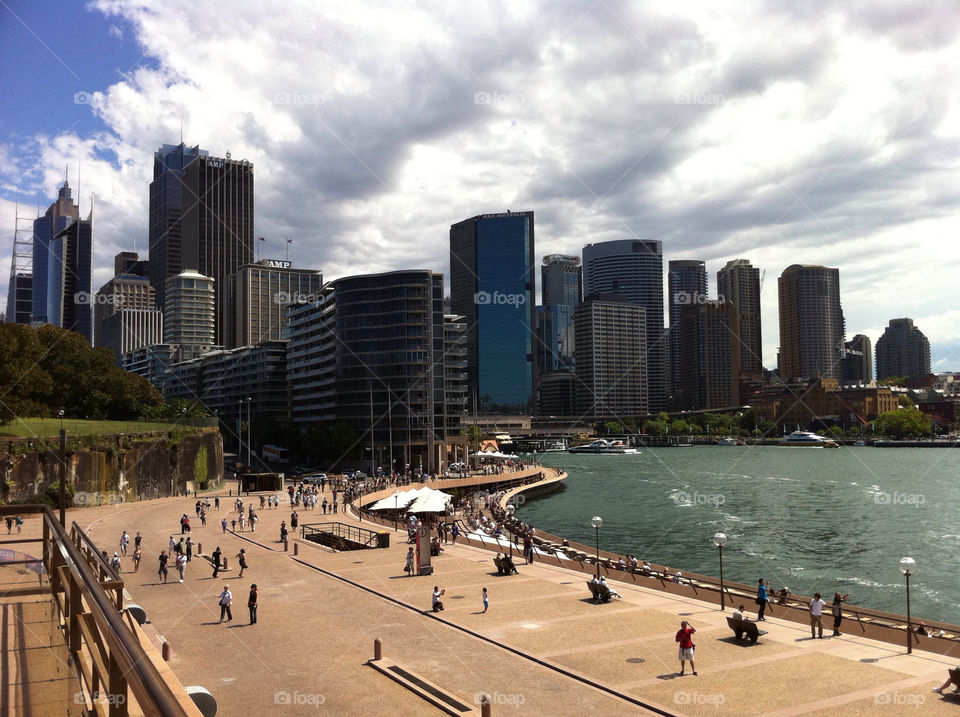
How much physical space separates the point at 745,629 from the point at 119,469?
2284 inches

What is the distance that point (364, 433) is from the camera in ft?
433

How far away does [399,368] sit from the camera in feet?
435

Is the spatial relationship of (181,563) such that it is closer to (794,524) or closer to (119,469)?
(119,469)

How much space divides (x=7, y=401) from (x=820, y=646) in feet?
228

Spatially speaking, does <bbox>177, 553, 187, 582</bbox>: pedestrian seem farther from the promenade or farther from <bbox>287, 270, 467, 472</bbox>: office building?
<bbox>287, 270, 467, 472</bbox>: office building

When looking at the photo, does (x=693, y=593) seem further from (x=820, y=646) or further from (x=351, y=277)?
(x=351, y=277)

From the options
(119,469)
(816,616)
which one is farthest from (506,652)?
(119,469)

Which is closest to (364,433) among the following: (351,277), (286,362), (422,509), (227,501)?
(351,277)

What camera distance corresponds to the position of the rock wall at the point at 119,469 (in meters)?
54.4

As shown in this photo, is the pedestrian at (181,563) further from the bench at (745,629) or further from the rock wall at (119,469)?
the rock wall at (119,469)

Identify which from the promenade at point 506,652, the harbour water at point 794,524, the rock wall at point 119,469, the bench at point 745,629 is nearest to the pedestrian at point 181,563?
the promenade at point 506,652

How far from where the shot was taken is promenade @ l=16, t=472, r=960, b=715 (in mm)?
17031

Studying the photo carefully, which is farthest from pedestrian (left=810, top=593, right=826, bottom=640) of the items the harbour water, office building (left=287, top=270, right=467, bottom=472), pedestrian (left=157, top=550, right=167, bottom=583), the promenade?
office building (left=287, top=270, right=467, bottom=472)

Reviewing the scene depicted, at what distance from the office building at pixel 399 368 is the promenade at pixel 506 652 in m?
98.2
